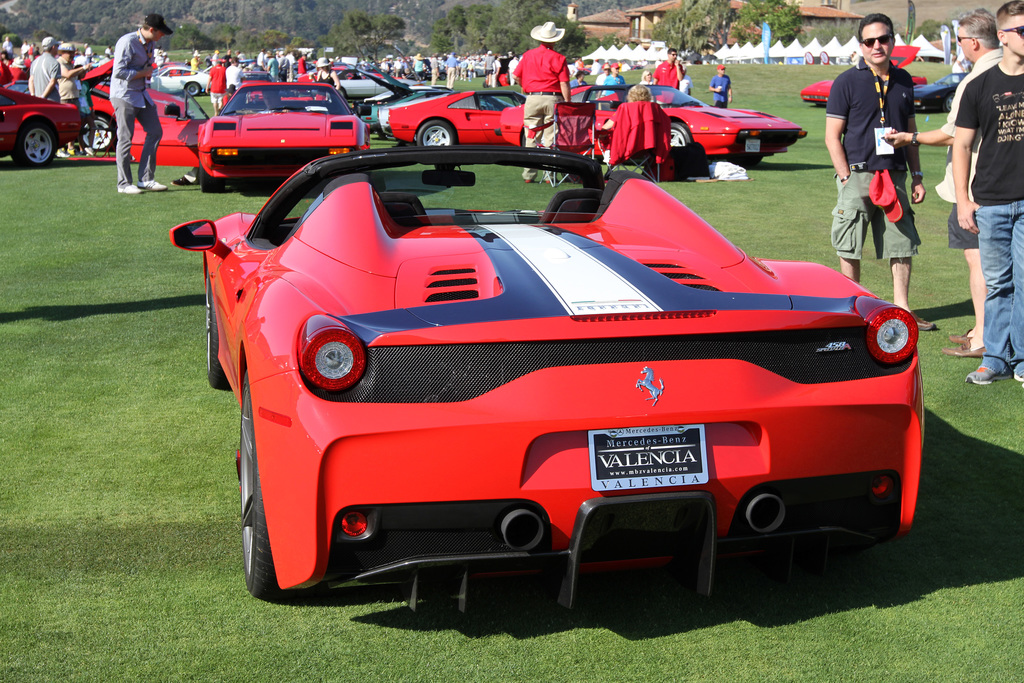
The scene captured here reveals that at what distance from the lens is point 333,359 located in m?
2.44

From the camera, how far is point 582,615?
9.62ft

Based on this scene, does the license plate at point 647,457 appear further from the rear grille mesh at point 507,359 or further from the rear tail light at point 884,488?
the rear tail light at point 884,488

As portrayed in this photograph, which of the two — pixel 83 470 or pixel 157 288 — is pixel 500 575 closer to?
pixel 83 470

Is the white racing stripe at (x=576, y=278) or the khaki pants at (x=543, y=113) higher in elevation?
the white racing stripe at (x=576, y=278)

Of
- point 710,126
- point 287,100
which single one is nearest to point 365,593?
point 287,100

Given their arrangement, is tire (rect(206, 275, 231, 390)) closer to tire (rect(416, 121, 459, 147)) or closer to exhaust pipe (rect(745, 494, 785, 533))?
exhaust pipe (rect(745, 494, 785, 533))

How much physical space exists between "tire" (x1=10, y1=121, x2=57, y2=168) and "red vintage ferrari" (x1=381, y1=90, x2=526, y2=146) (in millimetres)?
5710

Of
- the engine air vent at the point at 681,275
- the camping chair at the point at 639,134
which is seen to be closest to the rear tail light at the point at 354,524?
the engine air vent at the point at 681,275

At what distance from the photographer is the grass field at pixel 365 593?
8.73ft

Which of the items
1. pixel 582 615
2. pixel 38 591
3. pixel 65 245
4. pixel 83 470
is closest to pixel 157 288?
pixel 65 245

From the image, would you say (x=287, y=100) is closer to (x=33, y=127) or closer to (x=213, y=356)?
(x=33, y=127)

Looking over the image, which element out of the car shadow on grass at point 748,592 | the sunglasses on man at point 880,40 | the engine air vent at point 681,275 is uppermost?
the sunglasses on man at point 880,40

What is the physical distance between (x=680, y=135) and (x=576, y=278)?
14122mm

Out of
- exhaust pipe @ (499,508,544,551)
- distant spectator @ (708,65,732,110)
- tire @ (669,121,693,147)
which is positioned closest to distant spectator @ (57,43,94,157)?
tire @ (669,121,693,147)
